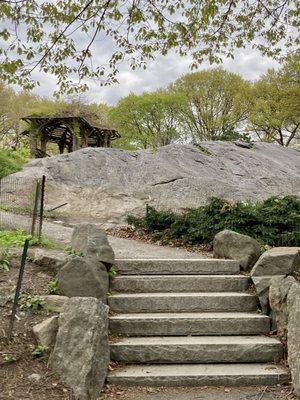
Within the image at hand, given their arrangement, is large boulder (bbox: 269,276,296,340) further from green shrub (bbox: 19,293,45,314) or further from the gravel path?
green shrub (bbox: 19,293,45,314)

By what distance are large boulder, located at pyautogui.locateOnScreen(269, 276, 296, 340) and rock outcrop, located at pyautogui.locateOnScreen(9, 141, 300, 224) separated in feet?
20.1

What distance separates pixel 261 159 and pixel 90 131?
9.39 metres

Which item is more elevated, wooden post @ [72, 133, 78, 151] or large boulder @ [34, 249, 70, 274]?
wooden post @ [72, 133, 78, 151]

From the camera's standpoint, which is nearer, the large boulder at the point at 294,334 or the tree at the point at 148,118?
the large boulder at the point at 294,334

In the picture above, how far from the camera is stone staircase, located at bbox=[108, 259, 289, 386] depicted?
412 cm

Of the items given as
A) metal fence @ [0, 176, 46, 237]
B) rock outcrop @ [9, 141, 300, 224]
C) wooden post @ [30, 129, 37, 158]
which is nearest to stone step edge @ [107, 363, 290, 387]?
metal fence @ [0, 176, 46, 237]

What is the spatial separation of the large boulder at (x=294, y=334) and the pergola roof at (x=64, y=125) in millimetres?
16382

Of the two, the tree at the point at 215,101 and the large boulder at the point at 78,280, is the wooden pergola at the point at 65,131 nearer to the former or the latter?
the tree at the point at 215,101

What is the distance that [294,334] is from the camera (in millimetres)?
4090

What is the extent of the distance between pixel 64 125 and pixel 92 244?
16.4 m

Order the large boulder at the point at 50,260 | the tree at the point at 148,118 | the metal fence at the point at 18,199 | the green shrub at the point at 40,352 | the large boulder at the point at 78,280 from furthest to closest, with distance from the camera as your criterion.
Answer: the tree at the point at 148,118
the metal fence at the point at 18,199
the large boulder at the point at 50,260
the large boulder at the point at 78,280
the green shrub at the point at 40,352

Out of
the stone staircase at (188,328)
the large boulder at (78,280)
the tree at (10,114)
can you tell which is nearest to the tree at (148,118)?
the tree at (10,114)

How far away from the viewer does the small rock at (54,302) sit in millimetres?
4457

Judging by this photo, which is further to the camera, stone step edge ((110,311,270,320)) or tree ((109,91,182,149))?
tree ((109,91,182,149))
